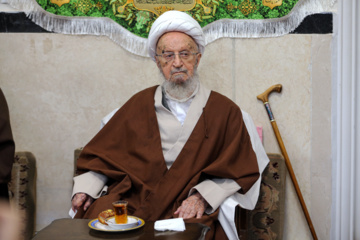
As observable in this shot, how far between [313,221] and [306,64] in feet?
4.34

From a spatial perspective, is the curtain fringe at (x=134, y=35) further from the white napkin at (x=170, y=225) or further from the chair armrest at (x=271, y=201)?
the white napkin at (x=170, y=225)

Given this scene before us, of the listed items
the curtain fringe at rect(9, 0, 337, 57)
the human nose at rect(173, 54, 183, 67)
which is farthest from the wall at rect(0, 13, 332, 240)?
the human nose at rect(173, 54, 183, 67)

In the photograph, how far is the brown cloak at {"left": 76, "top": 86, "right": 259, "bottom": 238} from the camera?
3021 mm

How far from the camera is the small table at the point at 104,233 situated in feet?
7.14

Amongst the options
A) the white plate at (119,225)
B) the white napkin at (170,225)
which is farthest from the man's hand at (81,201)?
the white napkin at (170,225)

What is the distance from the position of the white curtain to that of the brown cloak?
3.43ft

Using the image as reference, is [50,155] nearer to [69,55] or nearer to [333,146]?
[69,55]

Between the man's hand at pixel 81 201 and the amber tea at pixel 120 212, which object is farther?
the man's hand at pixel 81 201

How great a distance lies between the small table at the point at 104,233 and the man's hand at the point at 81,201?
0.62m

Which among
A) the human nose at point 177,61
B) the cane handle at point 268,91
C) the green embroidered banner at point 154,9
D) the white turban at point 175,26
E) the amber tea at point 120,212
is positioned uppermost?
the green embroidered banner at point 154,9

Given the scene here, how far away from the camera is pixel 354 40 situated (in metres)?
3.74

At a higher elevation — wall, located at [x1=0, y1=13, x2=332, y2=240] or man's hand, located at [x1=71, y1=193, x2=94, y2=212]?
wall, located at [x1=0, y1=13, x2=332, y2=240]

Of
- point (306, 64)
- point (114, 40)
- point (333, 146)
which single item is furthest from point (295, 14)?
point (114, 40)

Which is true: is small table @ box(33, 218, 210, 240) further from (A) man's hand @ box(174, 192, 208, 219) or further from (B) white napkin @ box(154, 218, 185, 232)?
(A) man's hand @ box(174, 192, 208, 219)
